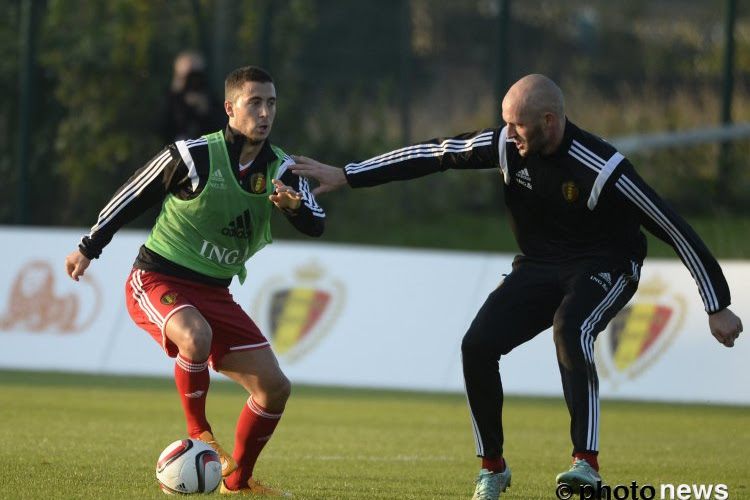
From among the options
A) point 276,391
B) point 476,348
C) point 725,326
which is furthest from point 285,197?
point 725,326

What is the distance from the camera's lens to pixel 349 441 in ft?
33.4

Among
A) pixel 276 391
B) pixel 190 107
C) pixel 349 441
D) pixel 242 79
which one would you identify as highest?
pixel 190 107

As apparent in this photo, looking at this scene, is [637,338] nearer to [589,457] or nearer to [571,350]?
[571,350]

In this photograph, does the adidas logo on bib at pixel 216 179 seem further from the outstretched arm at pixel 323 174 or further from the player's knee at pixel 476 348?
the player's knee at pixel 476 348

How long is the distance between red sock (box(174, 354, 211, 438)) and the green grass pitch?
393mm

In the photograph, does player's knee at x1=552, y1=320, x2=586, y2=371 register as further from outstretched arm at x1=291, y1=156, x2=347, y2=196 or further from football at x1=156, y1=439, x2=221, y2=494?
football at x1=156, y1=439, x2=221, y2=494

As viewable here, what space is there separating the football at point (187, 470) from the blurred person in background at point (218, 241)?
0.94 ft

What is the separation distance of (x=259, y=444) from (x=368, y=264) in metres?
7.31

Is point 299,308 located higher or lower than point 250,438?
higher

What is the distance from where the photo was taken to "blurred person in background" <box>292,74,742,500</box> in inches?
280

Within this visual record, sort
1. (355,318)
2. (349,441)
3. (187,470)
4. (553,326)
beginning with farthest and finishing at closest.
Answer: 1. (355,318)
2. (349,441)
3. (553,326)
4. (187,470)

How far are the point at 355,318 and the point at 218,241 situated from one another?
690 centimetres

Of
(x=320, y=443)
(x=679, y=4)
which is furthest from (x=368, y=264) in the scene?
(x=679, y=4)

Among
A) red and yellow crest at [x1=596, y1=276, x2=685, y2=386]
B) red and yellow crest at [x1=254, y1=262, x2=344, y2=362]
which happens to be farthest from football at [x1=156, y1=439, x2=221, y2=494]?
red and yellow crest at [x1=254, y1=262, x2=344, y2=362]
